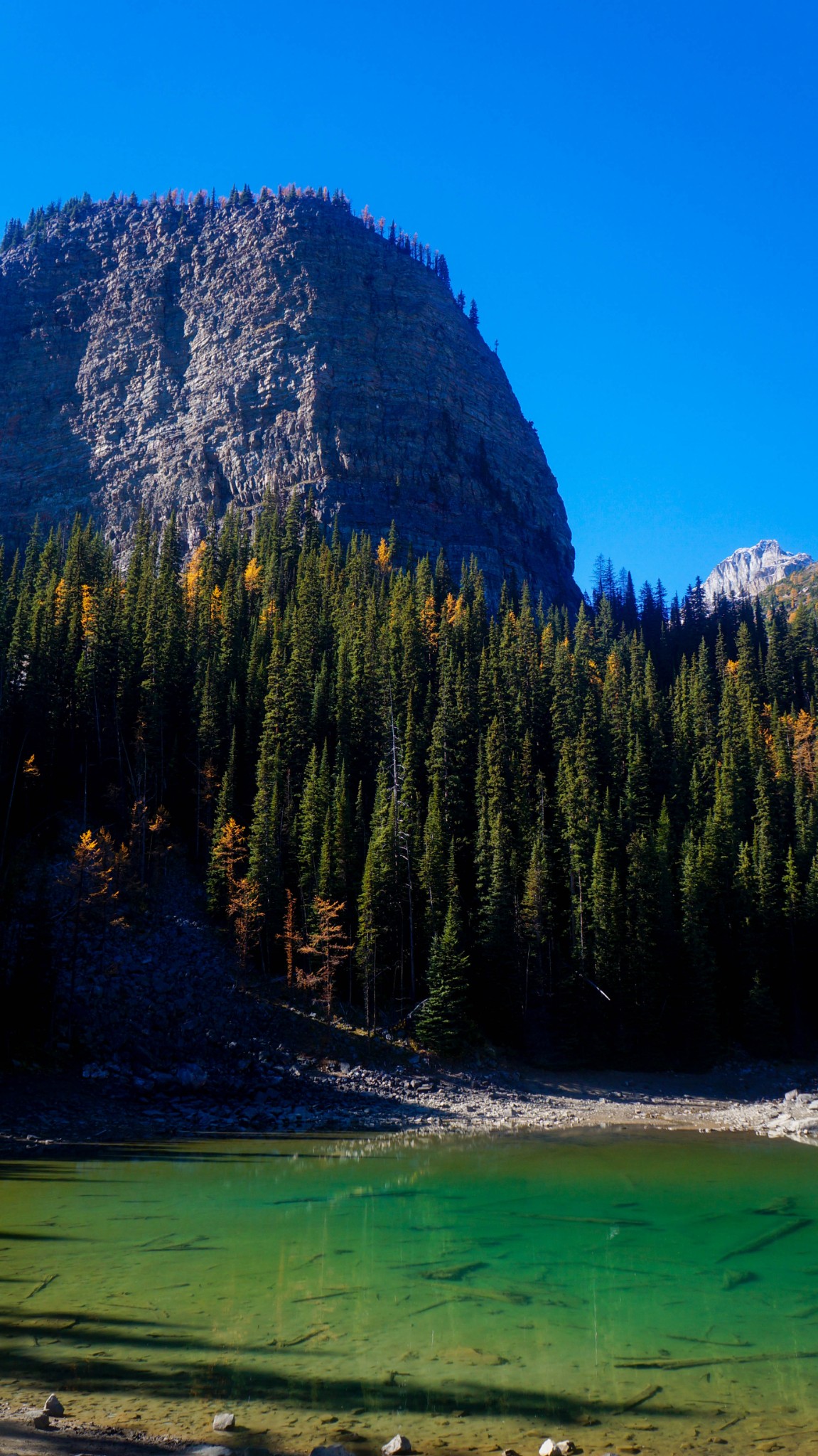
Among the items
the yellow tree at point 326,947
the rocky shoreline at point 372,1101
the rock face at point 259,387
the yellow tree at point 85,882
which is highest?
the rock face at point 259,387

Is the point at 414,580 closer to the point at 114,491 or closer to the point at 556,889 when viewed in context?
the point at 556,889

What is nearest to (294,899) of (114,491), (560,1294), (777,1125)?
(777,1125)

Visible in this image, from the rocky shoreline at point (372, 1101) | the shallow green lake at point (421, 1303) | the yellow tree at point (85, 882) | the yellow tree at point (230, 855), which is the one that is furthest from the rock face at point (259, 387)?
the shallow green lake at point (421, 1303)

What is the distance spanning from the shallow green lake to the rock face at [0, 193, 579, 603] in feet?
401

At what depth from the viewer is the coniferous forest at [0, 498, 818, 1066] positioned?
2066 inches

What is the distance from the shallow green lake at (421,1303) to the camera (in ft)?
37.4

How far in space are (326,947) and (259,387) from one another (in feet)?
408

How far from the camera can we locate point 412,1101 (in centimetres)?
4234

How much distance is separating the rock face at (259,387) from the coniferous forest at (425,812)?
62014 millimetres

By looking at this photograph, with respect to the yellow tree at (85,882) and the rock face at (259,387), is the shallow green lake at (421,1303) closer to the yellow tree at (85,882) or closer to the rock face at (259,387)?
the yellow tree at (85,882)

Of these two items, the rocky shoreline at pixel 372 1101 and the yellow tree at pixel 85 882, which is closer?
the rocky shoreline at pixel 372 1101

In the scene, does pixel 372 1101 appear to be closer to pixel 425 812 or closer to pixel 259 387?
pixel 425 812

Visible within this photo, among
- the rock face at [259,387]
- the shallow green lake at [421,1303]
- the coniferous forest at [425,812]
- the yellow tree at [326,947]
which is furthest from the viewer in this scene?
the rock face at [259,387]

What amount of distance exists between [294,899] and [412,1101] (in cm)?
1667
